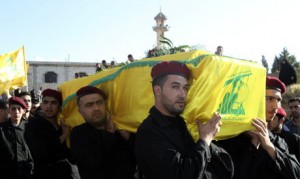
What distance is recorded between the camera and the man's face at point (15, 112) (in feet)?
18.3

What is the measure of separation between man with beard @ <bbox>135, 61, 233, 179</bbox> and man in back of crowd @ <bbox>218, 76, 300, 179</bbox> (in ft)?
1.36

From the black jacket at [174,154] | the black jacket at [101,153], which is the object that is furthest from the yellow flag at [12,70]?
the black jacket at [174,154]

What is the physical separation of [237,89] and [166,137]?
29.7 inches

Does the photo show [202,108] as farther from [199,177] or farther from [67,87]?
[67,87]

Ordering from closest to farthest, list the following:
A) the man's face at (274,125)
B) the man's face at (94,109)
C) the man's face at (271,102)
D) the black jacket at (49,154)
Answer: the man's face at (271,102), the man's face at (94,109), the man's face at (274,125), the black jacket at (49,154)

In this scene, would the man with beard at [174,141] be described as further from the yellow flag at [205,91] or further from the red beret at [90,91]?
the red beret at [90,91]

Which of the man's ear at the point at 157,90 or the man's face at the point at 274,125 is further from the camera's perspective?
the man's face at the point at 274,125

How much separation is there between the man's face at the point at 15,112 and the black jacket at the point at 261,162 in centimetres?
344

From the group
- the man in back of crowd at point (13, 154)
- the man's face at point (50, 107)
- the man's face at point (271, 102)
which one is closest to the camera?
the man's face at point (271, 102)

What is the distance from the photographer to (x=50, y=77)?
4722cm

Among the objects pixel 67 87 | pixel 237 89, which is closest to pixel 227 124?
pixel 237 89

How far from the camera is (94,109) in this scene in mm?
3703

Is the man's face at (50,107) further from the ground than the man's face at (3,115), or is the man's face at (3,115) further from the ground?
the man's face at (50,107)

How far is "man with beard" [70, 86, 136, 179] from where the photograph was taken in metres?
3.55
